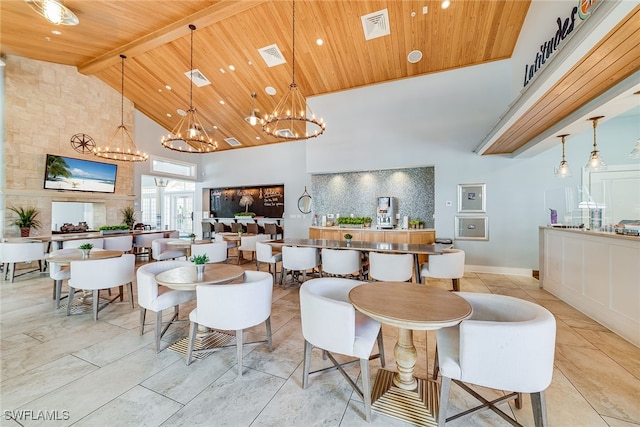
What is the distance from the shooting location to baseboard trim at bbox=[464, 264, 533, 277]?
17.4 feet

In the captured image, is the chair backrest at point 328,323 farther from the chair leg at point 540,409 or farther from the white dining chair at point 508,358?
the chair leg at point 540,409

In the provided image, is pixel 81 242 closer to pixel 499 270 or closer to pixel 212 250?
pixel 212 250

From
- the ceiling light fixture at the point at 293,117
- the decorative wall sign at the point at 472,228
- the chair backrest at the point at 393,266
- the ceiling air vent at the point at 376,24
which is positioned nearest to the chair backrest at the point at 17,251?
the ceiling light fixture at the point at 293,117

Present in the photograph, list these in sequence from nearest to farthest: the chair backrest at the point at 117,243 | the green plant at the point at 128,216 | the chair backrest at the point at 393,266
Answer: the chair backrest at the point at 393,266
the chair backrest at the point at 117,243
the green plant at the point at 128,216

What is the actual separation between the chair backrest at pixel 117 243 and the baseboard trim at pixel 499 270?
7.89 metres

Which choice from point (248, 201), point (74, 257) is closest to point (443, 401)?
point (74, 257)

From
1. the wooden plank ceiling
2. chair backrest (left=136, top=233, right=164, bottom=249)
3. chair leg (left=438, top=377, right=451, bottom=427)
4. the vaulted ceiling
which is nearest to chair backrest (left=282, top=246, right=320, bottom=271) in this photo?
chair leg (left=438, top=377, right=451, bottom=427)

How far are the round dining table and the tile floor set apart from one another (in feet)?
0.42

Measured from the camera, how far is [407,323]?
1.47 m

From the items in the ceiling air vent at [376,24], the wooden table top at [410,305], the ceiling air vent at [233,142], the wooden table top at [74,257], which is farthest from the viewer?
the ceiling air vent at [233,142]

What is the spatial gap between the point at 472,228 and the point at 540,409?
4.91m

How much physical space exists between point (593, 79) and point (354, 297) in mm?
3176

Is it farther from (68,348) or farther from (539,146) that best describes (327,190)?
(68,348)

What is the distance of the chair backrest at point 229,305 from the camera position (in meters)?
2.06
